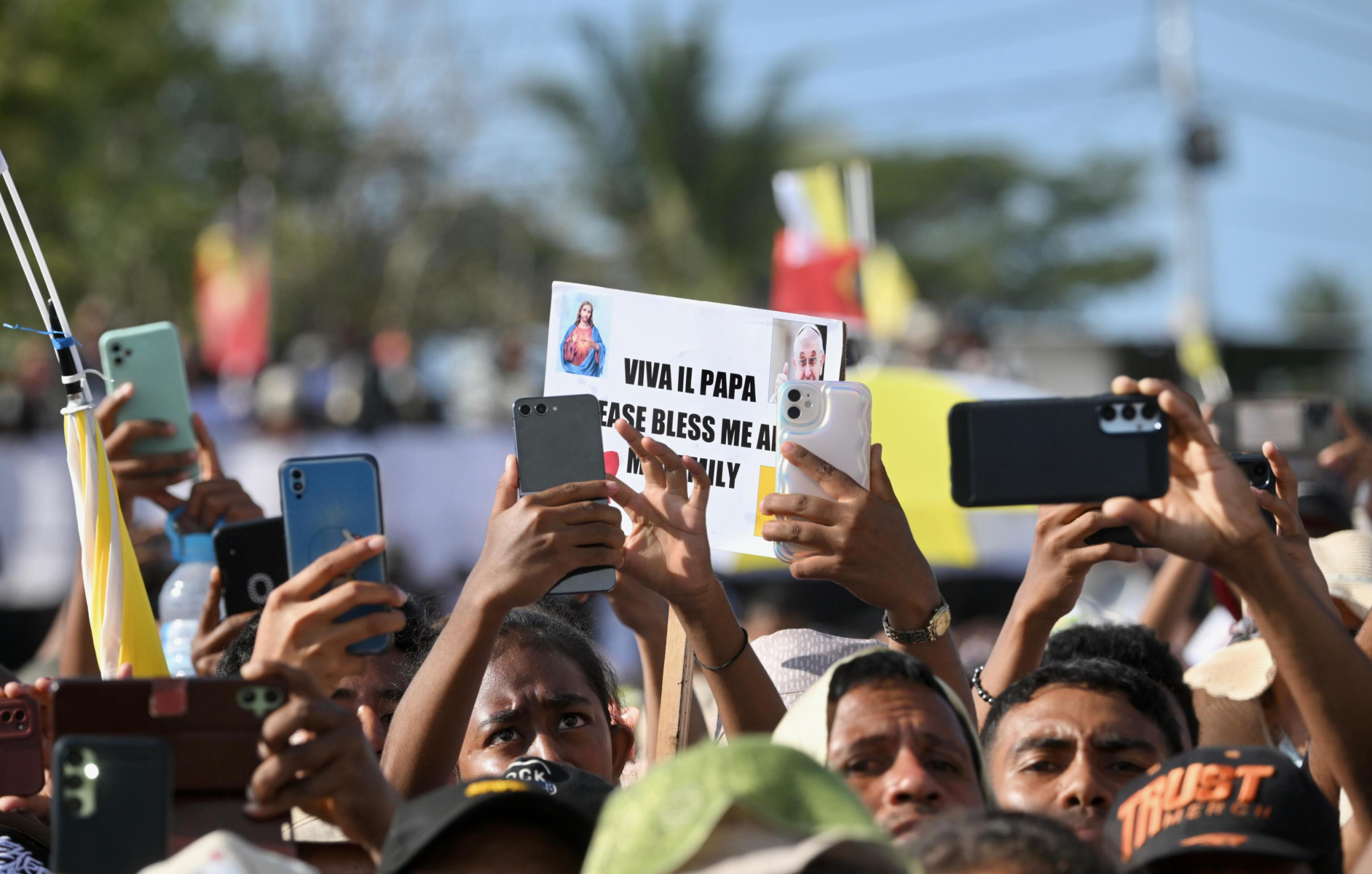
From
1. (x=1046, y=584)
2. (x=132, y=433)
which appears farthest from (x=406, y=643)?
(x=1046, y=584)

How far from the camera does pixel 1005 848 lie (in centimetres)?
200

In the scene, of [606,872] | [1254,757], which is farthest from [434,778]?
[1254,757]

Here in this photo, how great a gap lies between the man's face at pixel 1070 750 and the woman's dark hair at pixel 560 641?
0.91 metres

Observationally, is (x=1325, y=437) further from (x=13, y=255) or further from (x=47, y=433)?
(x=13, y=255)

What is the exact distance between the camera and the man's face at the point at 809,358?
10.6ft

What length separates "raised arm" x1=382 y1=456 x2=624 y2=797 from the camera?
2.57 meters

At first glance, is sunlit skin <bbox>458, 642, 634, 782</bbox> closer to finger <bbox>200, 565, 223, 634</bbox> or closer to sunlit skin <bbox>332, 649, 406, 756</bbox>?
sunlit skin <bbox>332, 649, 406, 756</bbox>

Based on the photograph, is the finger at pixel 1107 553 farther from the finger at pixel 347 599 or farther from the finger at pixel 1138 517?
the finger at pixel 347 599

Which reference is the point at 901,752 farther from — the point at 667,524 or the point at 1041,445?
the point at 667,524

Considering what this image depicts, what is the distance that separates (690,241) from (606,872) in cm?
3287

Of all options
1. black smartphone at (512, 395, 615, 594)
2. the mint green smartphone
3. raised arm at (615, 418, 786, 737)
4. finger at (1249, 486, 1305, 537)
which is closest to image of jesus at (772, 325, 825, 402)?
raised arm at (615, 418, 786, 737)

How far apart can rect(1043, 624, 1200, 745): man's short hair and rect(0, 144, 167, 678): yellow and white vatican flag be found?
1.90 meters

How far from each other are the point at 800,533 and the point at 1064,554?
0.53m

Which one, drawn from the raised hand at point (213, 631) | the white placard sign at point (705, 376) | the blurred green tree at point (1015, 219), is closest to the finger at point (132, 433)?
the raised hand at point (213, 631)
